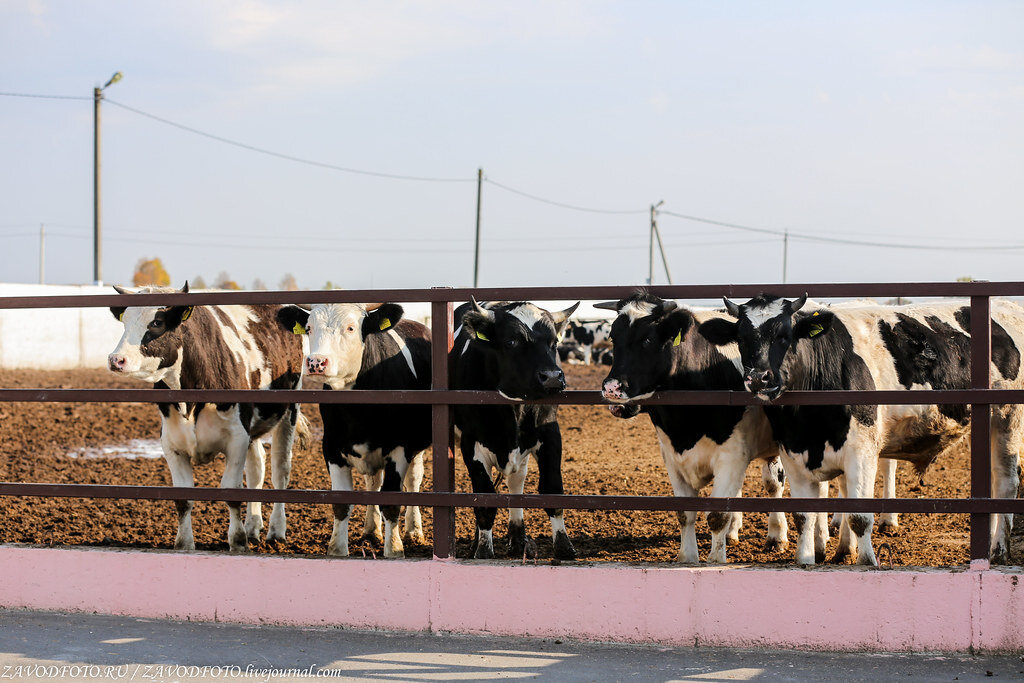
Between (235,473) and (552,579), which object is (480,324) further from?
(235,473)

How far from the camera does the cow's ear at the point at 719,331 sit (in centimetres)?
598

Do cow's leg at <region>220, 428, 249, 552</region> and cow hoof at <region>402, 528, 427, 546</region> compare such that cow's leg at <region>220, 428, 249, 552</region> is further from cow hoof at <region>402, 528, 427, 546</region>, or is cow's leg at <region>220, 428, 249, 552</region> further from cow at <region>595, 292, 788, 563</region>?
cow at <region>595, 292, 788, 563</region>

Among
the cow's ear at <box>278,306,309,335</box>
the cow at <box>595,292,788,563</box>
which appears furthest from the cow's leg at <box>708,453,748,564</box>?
the cow's ear at <box>278,306,309,335</box>

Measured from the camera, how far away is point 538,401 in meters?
5.77

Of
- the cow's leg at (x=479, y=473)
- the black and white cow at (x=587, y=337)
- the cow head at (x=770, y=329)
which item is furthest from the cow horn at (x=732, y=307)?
the black and white cow at (x=587, y=337)

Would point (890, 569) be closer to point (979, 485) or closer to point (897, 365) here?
point (979, 485)

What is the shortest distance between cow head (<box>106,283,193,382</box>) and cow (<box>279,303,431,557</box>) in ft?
2.39

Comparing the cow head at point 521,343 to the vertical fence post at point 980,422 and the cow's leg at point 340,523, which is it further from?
the vertical fence post at point 980,422

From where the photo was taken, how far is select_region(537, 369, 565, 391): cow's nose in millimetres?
5680

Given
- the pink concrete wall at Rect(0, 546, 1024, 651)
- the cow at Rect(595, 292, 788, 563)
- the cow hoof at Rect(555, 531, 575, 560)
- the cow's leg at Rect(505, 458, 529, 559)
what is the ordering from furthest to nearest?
the cow's leg at Rect(505, 458, 529, 559) → the cow hoof at Rect(555, 531, 575, 560) → the cow at Rect(595, 292, 788, 563) → the pink concrete wall at Rect(0, 546, 1024, 651)

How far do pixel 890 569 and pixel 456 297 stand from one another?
260cm

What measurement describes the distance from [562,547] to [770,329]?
2.02 meters

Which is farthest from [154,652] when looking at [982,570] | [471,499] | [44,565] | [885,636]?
[982,570]

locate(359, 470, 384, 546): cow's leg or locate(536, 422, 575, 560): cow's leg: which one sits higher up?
locate(536, 422, 575, 560): cow's leg
